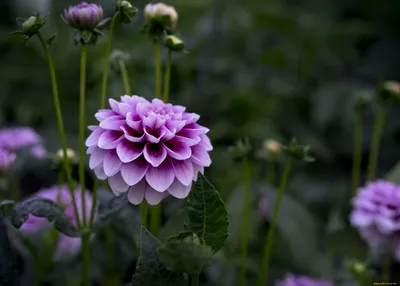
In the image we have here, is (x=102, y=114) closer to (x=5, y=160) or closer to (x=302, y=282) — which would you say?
(x=5, y=160)

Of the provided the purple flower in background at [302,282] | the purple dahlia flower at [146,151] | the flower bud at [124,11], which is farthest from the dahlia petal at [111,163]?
the purple flower in background at [302,282]

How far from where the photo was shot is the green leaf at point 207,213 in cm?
39

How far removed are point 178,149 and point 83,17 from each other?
15 cm

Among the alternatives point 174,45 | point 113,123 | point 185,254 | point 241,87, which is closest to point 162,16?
point 174,45

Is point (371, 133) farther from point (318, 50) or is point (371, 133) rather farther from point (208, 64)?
point (208, 64)

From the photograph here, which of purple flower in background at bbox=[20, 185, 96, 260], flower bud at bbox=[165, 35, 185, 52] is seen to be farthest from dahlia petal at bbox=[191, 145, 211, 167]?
purple flower in background at bbox=[20, 185, 96, 260]

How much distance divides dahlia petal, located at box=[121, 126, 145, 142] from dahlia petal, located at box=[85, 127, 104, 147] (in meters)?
0.02

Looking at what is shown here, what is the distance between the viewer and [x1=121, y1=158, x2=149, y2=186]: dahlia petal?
387 millimetres

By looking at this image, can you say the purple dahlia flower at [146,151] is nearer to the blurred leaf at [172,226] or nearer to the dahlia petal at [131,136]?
the dahlia petal at [131,136]

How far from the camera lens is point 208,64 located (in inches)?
44.2

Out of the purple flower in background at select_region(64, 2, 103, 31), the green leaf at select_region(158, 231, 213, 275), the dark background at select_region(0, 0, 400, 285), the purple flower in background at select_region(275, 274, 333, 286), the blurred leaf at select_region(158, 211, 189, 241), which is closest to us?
the green leaf at select_region(158, 231, 213, 275)

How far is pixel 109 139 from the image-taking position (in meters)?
0.40

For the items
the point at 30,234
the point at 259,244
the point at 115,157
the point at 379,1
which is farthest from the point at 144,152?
the point at 379,1

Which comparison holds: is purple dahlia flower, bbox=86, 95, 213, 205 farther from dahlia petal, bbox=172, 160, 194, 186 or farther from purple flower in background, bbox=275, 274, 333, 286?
purple flower in background, bbox=275, 274, 333, 286
